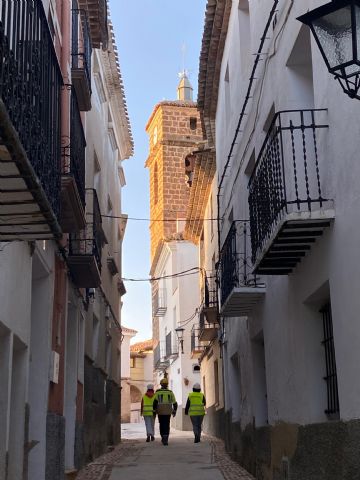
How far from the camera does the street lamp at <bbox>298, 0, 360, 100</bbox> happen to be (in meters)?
3.94

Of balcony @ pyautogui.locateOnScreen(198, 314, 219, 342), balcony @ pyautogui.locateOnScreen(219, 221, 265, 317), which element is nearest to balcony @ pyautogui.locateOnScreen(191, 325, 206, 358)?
balcony @ pyautogui.locateOnScreen(198, 314, 219, 342)

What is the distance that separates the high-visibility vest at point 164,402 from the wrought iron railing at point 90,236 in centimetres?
574

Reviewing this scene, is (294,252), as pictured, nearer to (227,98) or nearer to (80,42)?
(80,42)

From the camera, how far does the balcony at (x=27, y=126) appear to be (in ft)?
14.2

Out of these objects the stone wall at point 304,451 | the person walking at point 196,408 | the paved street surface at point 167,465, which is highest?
the person walking at point 196,408

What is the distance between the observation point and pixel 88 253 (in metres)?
11.6

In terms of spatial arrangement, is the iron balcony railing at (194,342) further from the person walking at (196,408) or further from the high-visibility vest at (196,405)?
the high-visibility vest at (196,405)

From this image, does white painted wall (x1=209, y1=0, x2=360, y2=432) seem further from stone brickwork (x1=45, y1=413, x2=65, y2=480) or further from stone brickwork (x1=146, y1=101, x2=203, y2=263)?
stone brickwork (x1=146, y1=101, x2=203, y2=263)

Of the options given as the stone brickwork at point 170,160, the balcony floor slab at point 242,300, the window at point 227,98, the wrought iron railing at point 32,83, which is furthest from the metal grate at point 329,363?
the stone brickwork at point 170,160

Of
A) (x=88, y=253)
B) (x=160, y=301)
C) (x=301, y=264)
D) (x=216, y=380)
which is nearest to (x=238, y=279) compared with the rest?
(x=88, y=253)

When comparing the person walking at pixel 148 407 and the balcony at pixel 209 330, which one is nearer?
the person walking at pixel 148 407

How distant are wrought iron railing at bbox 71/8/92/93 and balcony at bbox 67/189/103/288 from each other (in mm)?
2051

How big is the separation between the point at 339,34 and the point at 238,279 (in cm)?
648

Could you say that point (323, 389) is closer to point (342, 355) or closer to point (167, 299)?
point (342, 355)
